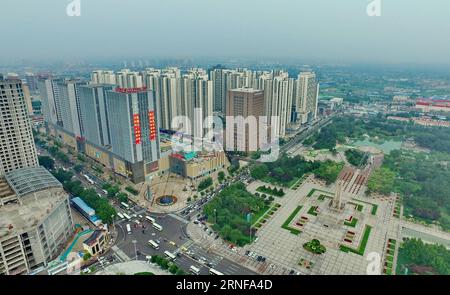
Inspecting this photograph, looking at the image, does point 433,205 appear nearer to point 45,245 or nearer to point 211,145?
point 211,145

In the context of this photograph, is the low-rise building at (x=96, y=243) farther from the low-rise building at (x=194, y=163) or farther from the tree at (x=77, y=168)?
the tree at (x=77, y=168)

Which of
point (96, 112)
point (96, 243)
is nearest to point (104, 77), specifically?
point (96, 112)

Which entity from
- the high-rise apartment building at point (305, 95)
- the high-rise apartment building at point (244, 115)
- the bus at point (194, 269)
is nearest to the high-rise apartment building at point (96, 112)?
the high-rise apartment building at point (244, 115)

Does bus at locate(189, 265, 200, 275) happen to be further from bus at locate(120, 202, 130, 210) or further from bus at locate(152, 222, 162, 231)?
bus at locate(120, 202, 130, 210)

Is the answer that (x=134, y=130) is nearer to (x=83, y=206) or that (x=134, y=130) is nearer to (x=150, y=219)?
(x=83, y=206)

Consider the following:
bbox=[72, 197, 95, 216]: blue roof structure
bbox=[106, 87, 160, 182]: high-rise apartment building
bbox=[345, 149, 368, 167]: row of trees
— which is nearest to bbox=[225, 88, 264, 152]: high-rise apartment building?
bbox=[106, 87, 160, 182]: high-rise apartment building

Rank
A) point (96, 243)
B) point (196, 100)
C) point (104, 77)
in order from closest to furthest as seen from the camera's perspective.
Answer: point (96, 243)
point (196, 100)
point (104, 77)
